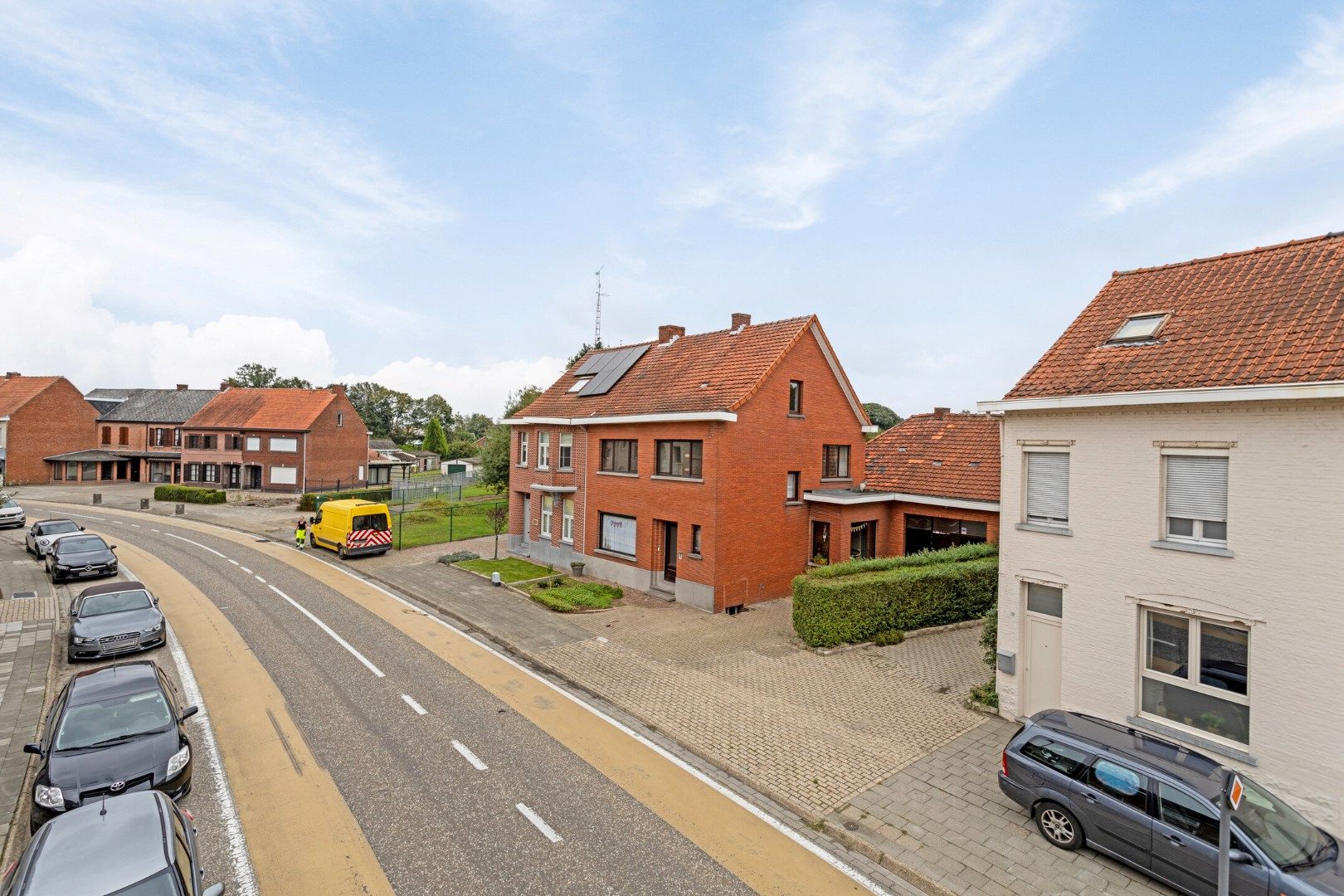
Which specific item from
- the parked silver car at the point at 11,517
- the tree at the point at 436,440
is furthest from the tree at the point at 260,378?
the parked silver car at the point at 11,517

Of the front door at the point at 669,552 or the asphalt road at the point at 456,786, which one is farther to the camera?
the front door at the point at 669,552

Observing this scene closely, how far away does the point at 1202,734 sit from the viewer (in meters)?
10.2

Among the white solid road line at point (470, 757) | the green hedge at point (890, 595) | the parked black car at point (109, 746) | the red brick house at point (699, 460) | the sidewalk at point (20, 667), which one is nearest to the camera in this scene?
the parked black car at point (109, 746)

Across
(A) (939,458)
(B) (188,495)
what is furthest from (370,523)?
(B) (188,495)

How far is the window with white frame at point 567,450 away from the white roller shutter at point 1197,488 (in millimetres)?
20746

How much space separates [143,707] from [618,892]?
778 centimetres

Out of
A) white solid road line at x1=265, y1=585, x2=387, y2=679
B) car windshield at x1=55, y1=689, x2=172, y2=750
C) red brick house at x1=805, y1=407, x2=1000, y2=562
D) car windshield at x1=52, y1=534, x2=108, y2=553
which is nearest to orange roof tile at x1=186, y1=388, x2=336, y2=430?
car windshield at x1=52, y1=534, x2=108, y2=553

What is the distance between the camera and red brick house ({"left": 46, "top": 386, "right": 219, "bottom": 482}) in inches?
2287

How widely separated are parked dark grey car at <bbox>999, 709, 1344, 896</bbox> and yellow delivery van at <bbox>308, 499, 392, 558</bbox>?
2617 cm

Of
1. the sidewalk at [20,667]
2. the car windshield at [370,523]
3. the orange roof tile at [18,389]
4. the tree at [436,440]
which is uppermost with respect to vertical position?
the orange roof tile at [18,389]

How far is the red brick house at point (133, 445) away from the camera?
5809 centimetres

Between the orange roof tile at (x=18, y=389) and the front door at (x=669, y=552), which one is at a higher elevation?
the orange roof tile at (x=18, y=389)

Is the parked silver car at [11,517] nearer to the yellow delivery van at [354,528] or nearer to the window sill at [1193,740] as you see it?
the yellow delivery van at [354,528]

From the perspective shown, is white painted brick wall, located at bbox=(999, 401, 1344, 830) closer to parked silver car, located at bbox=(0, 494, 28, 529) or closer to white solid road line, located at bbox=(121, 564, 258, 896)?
white solid road line, located at bbox=(121, 564, 258, 896)
